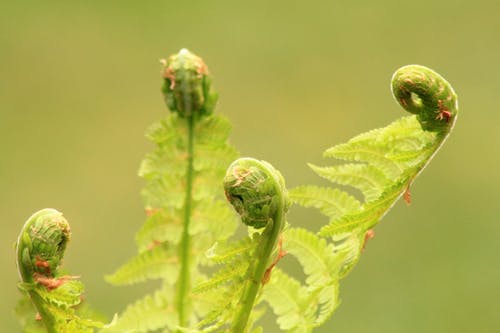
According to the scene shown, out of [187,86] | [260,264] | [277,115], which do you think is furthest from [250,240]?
[277,115]

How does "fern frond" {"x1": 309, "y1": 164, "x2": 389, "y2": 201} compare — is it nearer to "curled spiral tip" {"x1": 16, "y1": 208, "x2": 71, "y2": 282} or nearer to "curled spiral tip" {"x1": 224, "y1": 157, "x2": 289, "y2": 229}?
"curled spiral tip" {"x1": 224, "y1": 157, "x2": 289, "y2": 229}

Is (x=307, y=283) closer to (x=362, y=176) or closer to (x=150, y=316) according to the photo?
(x=362, y=176)

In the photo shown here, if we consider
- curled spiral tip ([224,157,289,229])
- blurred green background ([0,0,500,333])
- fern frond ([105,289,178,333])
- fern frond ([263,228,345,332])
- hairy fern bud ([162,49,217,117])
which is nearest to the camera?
curled spiral tip ([224,157,289,229])

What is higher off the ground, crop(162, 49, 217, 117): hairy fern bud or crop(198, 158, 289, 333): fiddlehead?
crop(162, 49, 217, 117): hairy fern bud

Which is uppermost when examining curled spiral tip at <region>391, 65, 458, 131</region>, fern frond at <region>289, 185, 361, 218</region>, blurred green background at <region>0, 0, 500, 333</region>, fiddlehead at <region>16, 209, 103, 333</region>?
blurred green background at <region>0, 0, 500, 333</region>

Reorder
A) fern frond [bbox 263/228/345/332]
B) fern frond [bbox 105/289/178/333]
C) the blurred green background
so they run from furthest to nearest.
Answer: the blurred green background → fern frond [bbox 105/289/178/333] → fern frond [bbox 263/228/345/332]

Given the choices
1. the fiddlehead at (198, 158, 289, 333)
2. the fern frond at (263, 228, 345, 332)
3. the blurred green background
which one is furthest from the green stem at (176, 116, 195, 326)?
the blurred green background

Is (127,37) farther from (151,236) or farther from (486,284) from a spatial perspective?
(151,236)

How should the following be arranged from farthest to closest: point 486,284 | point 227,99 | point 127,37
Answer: point 127,37
point 227,99
point 486,284

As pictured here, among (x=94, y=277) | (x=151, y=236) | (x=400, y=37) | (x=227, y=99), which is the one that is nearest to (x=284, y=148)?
(x=227, y=99)
